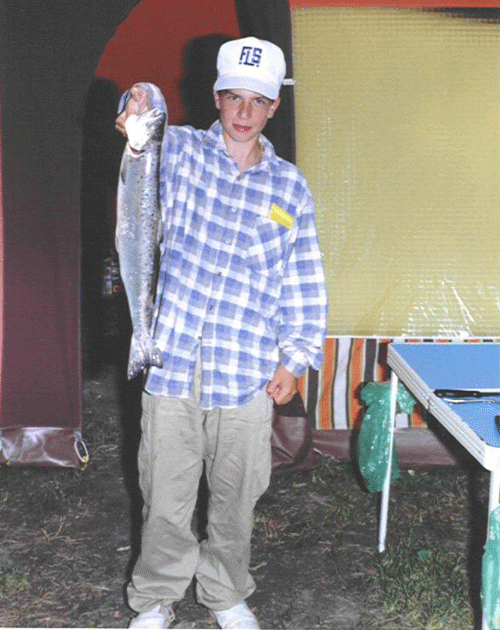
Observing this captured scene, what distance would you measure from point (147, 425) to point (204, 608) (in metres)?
0.99

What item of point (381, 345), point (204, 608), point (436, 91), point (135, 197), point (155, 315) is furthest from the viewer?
point (381, 345)

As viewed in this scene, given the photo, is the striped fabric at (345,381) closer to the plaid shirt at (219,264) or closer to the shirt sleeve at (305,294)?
the shirt sleeve at (305,294)

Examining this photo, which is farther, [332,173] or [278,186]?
[332,173]

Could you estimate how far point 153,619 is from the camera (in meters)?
3.31

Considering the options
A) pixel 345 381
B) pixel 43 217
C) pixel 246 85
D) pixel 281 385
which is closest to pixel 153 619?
pixel 281 385

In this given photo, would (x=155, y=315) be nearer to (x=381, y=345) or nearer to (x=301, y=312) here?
(x=301, y=312)

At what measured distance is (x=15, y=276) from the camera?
A: 186 inches

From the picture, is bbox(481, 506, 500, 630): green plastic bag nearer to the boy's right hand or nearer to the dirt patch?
the dirt patch

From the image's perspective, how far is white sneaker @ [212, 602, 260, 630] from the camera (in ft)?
11.1

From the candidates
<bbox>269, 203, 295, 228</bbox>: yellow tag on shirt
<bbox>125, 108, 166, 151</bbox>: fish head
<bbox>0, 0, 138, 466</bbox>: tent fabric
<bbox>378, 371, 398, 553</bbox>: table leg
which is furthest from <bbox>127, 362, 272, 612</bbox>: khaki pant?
<bbox>0, 0, 138, 466</bbox>: tent fabric

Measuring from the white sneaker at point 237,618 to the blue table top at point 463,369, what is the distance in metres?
1.13

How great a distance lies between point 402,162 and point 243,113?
1.95 metres

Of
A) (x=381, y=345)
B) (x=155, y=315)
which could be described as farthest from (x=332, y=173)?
(x=155, y=315)

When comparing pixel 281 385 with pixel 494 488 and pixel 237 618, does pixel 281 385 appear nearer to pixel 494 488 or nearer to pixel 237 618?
pixel 494 488
